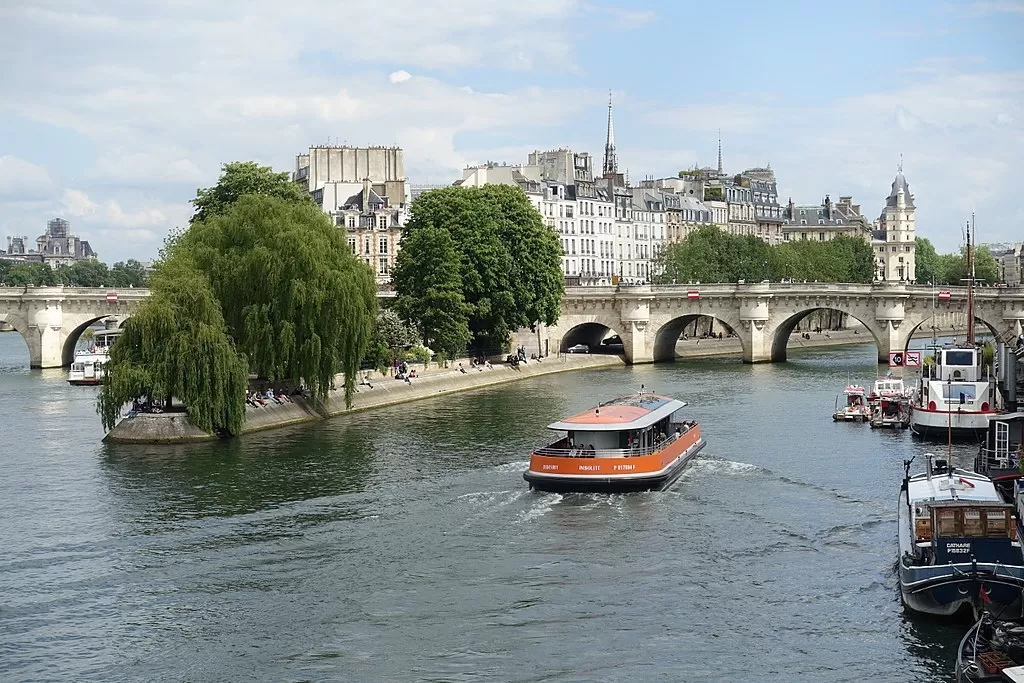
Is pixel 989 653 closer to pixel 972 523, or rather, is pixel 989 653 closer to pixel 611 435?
pixel 972 523

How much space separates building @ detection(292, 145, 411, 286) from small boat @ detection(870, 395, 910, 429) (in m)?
63.0

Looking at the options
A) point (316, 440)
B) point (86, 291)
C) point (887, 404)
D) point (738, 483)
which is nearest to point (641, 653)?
point (738, 483)

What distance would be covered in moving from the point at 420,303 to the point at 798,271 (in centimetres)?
6373

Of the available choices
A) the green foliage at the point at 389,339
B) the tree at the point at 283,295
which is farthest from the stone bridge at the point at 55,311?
the tree at the point at 283,295

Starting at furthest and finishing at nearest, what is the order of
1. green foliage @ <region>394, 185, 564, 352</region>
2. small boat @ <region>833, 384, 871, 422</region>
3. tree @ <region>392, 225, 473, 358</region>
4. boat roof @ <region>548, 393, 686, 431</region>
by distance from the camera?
green foliage @ <region>394, 185, 564, 352</region>, tree @ <region>392, 225, 473, 358</region>, small boat @ <region>833, 384, 871, 422</region>, boat roof @ <region>548, 393, 686, 431</region>

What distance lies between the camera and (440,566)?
34500mm

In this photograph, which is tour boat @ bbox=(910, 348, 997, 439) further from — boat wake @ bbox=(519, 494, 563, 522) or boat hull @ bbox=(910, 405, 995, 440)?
boat wake @ bbox=(519, 494, 563, 522)

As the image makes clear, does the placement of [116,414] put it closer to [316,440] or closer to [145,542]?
[316,440]

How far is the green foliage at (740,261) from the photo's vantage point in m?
130

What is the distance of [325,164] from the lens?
134 meters

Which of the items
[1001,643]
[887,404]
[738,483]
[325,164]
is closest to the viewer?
[1001,643]

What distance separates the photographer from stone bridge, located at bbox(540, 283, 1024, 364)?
3777 inches

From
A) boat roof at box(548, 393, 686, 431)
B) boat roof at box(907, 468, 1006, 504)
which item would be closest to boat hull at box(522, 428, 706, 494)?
boat roof at box(548, 393, 686, 431)

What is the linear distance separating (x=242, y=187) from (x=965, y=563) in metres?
61.6
